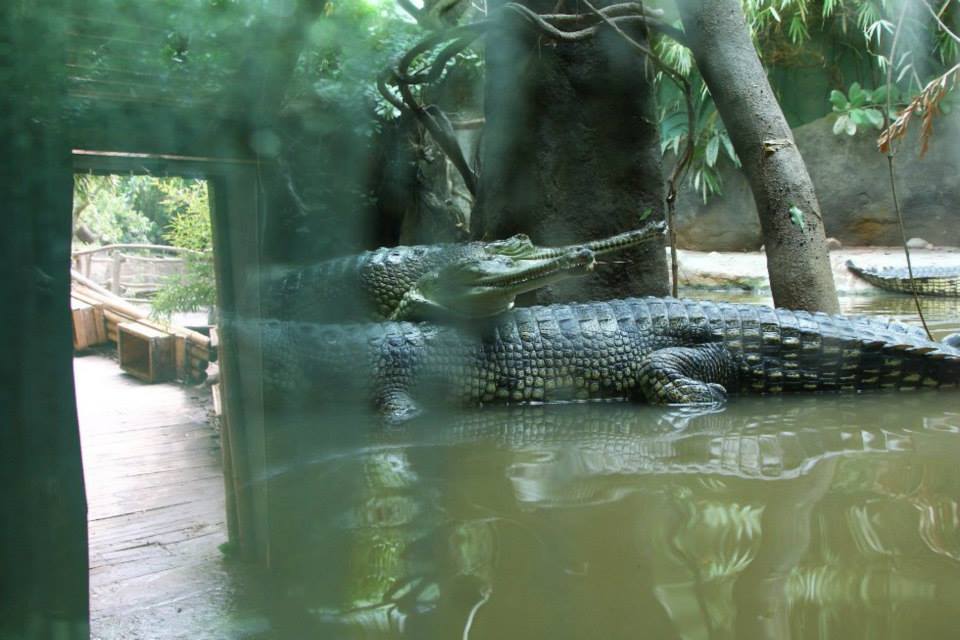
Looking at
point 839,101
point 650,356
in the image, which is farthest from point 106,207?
point 839,101

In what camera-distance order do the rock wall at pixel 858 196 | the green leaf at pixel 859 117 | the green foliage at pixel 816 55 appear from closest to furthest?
1. the green foliage at pixel 816 55
2. the rock wall at pixel 858 196
3. the green leaf at pixel 859 117

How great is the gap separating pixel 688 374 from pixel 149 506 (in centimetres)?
287

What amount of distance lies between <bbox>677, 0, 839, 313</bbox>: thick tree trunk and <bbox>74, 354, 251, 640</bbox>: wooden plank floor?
3.55 metres

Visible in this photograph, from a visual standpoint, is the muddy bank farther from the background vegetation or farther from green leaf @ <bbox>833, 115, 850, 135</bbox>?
the background vegetation

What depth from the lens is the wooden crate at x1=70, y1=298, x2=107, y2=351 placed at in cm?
84

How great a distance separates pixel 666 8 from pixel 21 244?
14.2ft

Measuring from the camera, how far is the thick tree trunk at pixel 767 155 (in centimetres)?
394

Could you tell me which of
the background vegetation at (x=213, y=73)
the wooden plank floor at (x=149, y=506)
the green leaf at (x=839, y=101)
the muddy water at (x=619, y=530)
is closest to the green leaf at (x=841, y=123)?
the green leaf at (x=839, y=101)

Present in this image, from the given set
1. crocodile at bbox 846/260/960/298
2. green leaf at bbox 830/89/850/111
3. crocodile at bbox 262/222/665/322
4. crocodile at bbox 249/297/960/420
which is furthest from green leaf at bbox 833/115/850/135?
crocodile at bbox 262/222/665/322

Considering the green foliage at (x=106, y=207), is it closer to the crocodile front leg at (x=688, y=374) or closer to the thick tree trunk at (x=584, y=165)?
the crocodile front leg at (x=688, y=374)

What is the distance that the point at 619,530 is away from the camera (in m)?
1.76

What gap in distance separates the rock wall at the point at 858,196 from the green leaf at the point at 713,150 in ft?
1.62

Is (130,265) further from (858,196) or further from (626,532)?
(858,196)

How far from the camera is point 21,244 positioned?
2.57 ft
